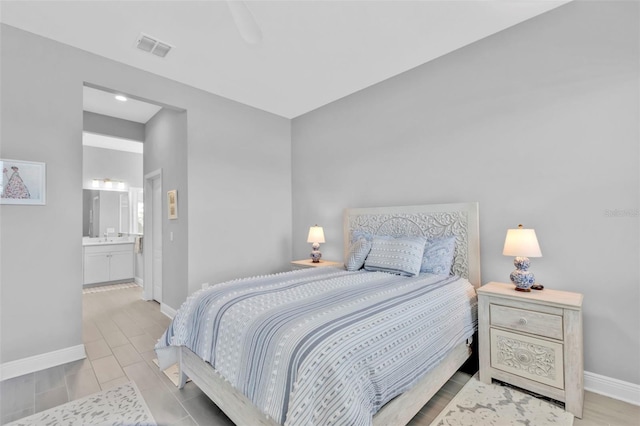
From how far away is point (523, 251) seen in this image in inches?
84.6

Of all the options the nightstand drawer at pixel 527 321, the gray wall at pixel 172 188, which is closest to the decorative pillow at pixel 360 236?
the nightstand drawer at pixel 527 321

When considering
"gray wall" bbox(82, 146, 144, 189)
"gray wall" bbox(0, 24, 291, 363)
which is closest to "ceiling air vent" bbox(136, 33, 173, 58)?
"gray wall" bbox(0, 24, 291, 363)

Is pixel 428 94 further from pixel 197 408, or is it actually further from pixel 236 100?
pixel 197 408

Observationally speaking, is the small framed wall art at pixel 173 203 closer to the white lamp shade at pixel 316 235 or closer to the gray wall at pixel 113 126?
the gray wall at pixel 113 126

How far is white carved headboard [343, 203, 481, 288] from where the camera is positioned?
9.01ft

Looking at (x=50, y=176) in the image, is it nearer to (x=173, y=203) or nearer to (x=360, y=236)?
(x=173, y=203)

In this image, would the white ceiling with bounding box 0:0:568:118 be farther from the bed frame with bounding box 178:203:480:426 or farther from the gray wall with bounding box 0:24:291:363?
the bed frame with bounding box 178:203:480:426

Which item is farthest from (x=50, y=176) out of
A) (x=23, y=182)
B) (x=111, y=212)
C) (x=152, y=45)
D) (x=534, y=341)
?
(x=534, y=341)

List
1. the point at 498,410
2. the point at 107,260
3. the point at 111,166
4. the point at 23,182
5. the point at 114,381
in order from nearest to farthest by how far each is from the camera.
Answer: the point at 498,410 < the point at 114,381 < the point at 23,182 < the point at 107,260 < the point at 111,166

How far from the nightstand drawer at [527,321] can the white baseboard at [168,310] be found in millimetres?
3657

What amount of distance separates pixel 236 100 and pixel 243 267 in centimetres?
234

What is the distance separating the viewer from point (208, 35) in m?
2.71

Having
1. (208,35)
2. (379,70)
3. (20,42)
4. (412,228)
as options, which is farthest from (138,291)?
(379,70)

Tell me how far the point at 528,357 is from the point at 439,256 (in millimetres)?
983
